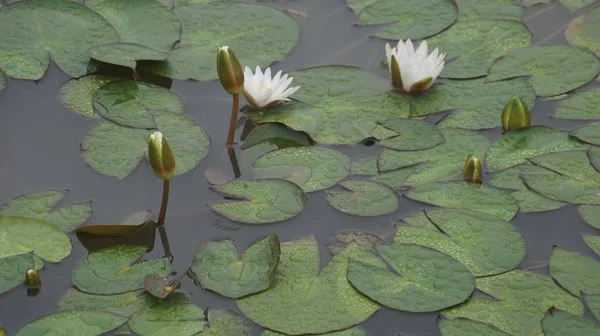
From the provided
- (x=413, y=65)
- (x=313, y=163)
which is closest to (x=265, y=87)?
(x=313, y=163)

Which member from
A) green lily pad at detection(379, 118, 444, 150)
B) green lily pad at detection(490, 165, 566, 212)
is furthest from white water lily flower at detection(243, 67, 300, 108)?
green lily pad at detection(490, 165, 566, 212)

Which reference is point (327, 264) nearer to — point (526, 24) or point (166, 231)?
point (166, 231)

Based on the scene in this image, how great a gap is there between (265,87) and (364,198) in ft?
2.41

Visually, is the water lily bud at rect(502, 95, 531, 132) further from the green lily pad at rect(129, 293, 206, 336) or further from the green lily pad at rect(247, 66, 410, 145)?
the green lily pad at rect(129, 293, 206, 336)

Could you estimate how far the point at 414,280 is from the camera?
299 centimetres

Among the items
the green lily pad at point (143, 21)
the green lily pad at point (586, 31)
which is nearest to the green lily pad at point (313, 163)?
the green lily pad at point (143, 21)

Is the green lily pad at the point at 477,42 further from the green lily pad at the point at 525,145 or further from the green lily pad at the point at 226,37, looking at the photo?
the green lily pad at the point at 226,37

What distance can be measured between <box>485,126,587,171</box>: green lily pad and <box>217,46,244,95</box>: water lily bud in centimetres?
107

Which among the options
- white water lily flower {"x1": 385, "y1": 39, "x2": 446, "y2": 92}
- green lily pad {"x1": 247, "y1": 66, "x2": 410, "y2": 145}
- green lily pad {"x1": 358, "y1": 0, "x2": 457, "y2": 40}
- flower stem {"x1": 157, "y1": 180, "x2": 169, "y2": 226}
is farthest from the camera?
green lily pad {"x1": 358, "y1": 0, "x2": 457, "y2": 40}

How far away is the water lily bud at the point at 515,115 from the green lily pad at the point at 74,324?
179cm

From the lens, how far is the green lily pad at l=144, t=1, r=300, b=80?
405cm

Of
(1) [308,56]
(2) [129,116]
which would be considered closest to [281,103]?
(1) [308,56]

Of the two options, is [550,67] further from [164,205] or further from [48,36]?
[48,36]

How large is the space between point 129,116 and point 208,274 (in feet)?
3.40
